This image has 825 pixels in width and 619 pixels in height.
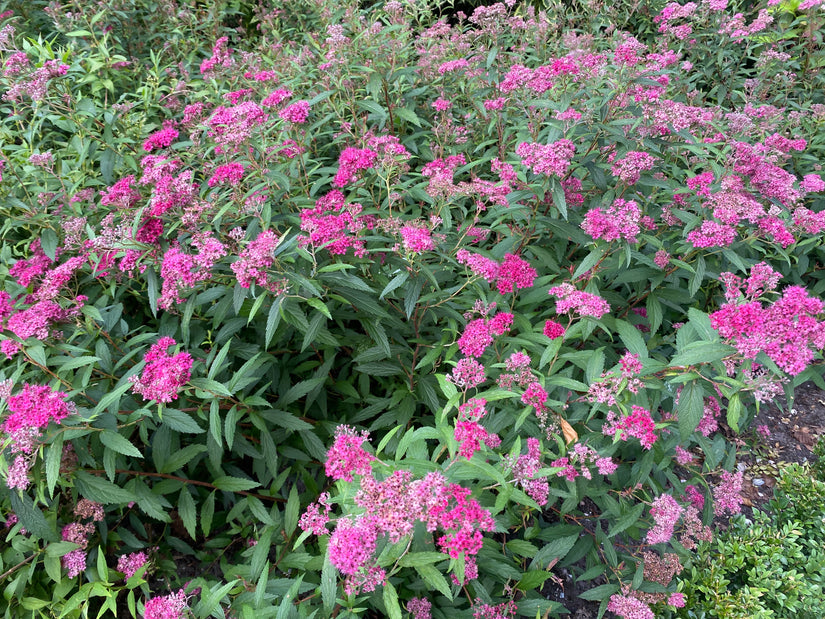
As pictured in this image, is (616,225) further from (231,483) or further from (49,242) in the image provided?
(49,242)

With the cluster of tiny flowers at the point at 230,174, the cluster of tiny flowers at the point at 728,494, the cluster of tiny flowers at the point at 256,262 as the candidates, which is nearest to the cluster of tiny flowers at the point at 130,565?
the cluster of tiny flowers at the point at 256,262

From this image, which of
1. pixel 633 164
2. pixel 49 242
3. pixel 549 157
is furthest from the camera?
pixel 49 242

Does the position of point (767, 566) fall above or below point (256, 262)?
below

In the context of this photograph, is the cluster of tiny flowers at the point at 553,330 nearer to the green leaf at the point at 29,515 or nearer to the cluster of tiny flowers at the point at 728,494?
the cluster of tiny flowers at the point at 728,494

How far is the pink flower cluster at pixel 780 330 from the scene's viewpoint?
6.46 ft

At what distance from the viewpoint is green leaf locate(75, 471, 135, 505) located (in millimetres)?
2391

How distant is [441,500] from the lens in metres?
1.73

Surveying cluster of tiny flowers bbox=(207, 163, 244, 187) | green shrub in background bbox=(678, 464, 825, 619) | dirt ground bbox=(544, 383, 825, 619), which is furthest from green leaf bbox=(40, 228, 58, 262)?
dirt ground bbox=(544, 383, 825, 619)

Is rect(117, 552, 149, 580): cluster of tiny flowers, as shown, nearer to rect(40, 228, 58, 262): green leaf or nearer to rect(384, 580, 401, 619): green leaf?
rect(384, 580, 401, 619): green leaf

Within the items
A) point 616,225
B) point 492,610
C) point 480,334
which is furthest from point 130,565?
point 616,225

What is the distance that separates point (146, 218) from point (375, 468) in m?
1.89

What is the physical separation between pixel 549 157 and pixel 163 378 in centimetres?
227

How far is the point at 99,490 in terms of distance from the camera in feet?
7.97

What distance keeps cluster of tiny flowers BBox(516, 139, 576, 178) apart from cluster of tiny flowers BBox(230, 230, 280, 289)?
150 cm
